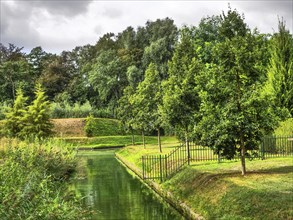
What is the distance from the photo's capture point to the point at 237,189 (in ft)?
42.5

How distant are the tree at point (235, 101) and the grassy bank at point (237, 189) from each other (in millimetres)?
1404

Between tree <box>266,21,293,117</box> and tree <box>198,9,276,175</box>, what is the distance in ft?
33.6

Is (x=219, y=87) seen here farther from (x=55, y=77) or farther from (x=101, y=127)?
(x=55, y=77)

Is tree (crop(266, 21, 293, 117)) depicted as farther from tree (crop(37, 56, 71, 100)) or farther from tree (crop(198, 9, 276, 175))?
tree (crop(37, 56, 71, 100))

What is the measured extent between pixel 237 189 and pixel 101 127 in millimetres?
46928

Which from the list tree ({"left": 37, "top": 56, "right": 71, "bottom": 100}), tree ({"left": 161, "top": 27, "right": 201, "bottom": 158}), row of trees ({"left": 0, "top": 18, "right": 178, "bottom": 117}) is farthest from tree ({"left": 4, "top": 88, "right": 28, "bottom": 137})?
tree ({"left": 37, "top": 56, "right": 71, "bottom": 100})

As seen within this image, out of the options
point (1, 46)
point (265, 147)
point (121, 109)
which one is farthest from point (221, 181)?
point (1, 46)

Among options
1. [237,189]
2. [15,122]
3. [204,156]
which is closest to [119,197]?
[204,156]

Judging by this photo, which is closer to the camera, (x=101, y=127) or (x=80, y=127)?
(x=101, y=127)

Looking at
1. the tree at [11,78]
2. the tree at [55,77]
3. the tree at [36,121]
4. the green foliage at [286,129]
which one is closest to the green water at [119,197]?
the tree at [36,121]

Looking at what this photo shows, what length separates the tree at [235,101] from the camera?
14816 millimetres

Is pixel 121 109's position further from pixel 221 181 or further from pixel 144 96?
pixel 221 181

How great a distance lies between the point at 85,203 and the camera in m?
17.1

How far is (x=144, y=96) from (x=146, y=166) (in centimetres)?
954
